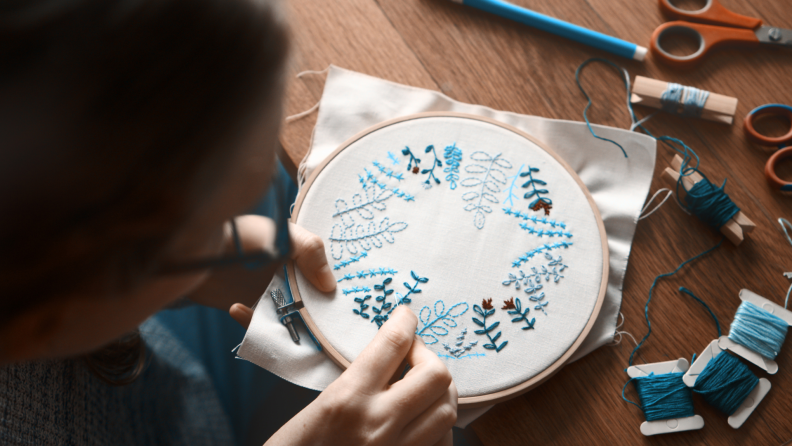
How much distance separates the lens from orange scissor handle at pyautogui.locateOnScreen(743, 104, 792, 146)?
0.70 meters

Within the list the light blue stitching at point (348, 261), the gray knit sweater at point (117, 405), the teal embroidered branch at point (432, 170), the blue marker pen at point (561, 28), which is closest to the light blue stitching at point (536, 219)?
the teal embroidered branch at point (432, 170)

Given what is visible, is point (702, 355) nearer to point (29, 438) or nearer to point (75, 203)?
point (75, 203)

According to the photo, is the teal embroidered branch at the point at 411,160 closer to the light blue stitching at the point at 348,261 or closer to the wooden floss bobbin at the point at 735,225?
the light blue stitching at the point at 348,261

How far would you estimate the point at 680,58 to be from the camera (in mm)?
743

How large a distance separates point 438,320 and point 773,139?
1.91 ft

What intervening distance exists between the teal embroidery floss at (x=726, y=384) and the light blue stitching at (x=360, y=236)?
1.47 ft

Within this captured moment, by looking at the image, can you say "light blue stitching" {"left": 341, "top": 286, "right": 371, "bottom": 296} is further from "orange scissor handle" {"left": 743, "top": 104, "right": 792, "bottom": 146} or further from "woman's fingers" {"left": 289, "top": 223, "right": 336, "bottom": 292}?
"orange scissor handle" {"left": 743, "top": 104, "right": 792, "bottom": 146}

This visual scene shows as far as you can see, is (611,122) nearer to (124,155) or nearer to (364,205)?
(364,205)

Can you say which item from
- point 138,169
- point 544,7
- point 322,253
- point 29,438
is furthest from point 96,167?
point 544,7

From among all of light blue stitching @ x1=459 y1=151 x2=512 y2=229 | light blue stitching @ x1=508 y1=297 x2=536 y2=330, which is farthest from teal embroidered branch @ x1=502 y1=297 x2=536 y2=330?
light blue stitching @ x1=459 y1=151 x2=512 y2=229

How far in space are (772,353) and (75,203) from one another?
0.78m

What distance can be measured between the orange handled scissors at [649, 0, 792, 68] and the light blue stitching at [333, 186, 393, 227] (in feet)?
1.70

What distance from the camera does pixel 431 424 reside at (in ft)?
1.82

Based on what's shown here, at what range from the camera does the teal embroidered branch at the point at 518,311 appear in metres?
0.62
